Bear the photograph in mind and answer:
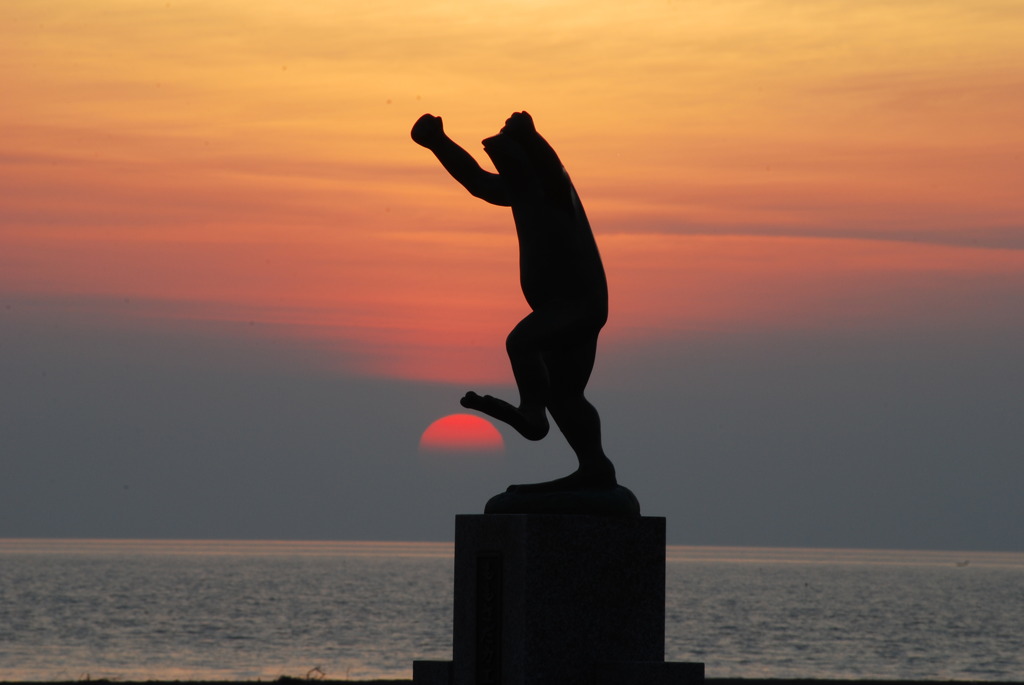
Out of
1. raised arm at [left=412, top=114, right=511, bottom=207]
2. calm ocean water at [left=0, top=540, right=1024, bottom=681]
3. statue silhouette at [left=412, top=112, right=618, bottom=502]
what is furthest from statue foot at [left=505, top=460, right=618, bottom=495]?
calm ocean water at [left=0, top=540, right=1024, bottom=681]

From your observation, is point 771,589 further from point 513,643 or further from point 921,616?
point 513,643

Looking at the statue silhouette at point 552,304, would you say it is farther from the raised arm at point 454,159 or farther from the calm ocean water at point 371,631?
the calm ocean water at point 371,631

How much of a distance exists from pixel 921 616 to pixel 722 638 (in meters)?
30.7

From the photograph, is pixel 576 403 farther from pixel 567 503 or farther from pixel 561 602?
pixel 561 602

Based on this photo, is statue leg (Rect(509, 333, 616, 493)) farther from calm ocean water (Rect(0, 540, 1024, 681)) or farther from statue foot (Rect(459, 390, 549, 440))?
calm ocean water (Rect(0, 540, 1024, 681))

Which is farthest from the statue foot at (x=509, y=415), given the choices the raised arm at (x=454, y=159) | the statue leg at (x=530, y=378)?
the raised arm at (x=454, y=159)

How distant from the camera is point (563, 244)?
12.0 m

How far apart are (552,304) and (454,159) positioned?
4.83 ft

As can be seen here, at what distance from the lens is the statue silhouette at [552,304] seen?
11.9 m

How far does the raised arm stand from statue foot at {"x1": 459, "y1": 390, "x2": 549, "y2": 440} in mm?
1694

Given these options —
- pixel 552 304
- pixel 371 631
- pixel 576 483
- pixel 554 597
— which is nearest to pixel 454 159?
pixel 552 304

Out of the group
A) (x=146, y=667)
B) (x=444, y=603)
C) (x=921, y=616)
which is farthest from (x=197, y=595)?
(x=146, y=667)

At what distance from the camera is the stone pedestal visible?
11.3 m

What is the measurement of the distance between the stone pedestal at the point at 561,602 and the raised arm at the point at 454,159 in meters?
2.49
